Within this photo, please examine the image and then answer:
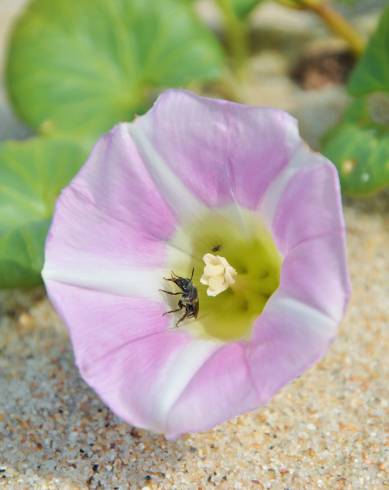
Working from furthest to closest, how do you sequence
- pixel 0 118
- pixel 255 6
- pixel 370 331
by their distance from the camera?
pixel 0 118 < pixel 255 6 < pixel 370 331

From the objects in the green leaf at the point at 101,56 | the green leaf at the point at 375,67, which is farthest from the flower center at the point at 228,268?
the green leaf at the point at 101,56

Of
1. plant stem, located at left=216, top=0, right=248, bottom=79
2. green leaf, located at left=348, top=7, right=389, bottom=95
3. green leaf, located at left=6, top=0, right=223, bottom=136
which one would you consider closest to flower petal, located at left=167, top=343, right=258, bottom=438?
green leaf, located at left=348, top=7, right=389, bottom=95

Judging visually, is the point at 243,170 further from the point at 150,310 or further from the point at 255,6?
the point at 255,6

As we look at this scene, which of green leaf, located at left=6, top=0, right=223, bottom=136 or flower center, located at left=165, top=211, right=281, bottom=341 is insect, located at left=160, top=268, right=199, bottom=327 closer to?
flower center, located at left=165, top=211, right=281, bottom=341

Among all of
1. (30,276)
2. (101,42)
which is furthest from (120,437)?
(101,42)

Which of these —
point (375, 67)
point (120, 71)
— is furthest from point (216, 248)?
point (120, 71)
